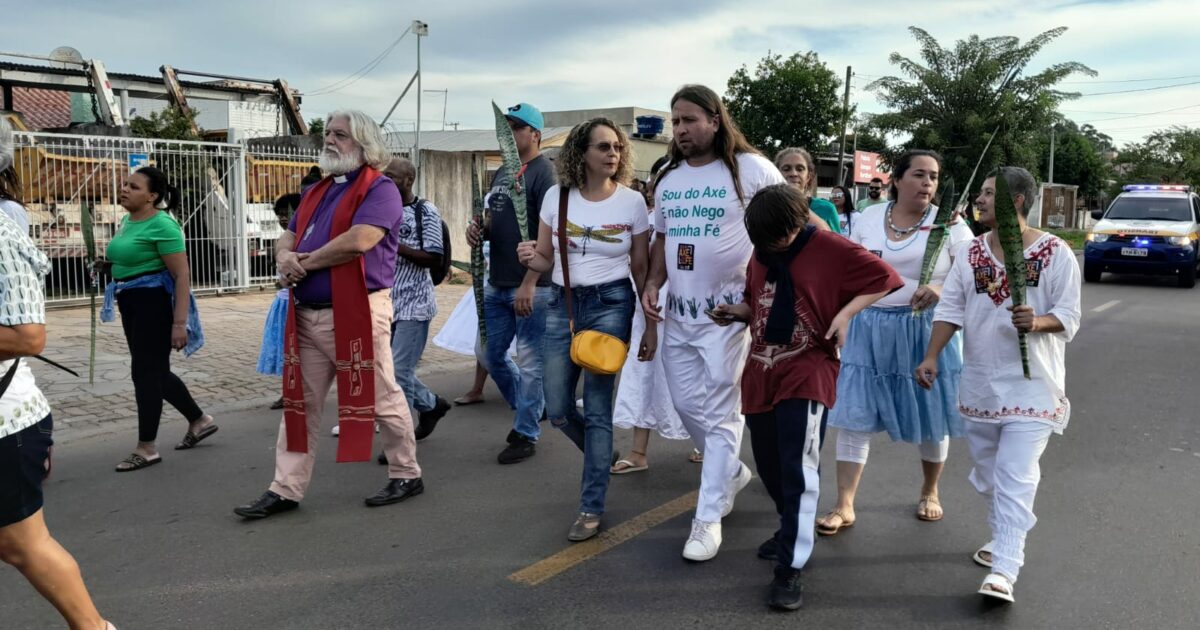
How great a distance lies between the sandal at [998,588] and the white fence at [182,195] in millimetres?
11544

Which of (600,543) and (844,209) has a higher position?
(844,209)

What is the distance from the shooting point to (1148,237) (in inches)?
651

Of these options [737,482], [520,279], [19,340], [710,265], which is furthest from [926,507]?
[19,340]

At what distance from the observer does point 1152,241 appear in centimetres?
1650

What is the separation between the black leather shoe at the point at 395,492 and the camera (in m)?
4.43

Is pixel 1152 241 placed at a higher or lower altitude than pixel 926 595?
higher

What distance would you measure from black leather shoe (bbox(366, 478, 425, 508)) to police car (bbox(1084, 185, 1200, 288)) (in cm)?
1613

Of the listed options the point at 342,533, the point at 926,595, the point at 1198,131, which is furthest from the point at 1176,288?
the point at 1198,131

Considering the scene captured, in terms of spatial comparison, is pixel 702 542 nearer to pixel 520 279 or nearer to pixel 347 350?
pixel 347 350

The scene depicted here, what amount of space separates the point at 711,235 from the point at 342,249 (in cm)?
162

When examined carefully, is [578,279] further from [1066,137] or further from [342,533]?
[1066,137]

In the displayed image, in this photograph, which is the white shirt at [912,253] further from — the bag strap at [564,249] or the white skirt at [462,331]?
the white skirt at [462,331]

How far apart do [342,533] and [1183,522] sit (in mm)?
3936

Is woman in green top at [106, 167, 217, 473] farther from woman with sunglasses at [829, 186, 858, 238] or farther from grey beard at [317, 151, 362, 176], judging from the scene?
woman with sunglasses at [829, 186, 858, 238]
